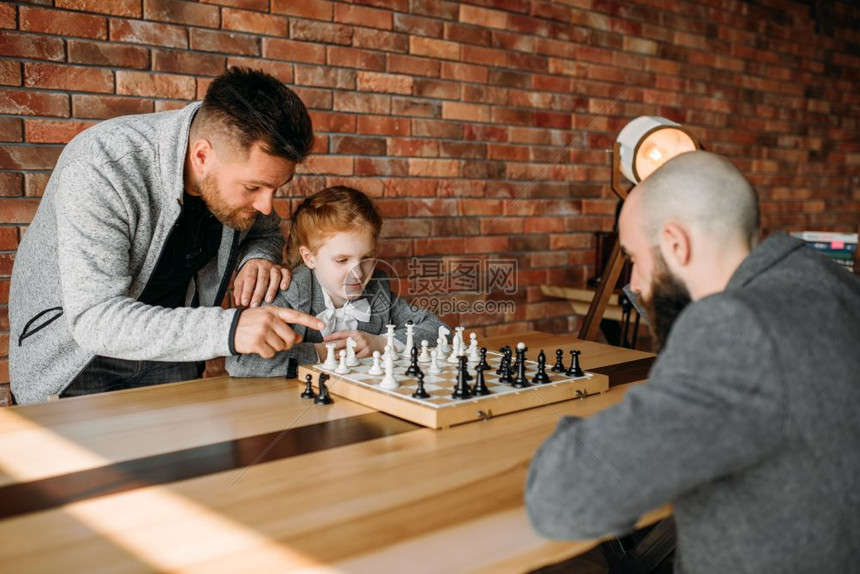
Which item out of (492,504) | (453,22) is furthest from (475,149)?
(492,504)

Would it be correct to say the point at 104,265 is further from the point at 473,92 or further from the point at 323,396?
the point at 473,92

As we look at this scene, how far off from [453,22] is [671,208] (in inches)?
91.3

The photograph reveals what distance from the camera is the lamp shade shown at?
2.42 meters

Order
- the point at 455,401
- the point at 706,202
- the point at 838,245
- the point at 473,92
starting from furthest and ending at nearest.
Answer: the point at 838,245
the point at 473,92
the point at 455,401
the point at 706,202

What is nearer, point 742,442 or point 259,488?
point 742,442

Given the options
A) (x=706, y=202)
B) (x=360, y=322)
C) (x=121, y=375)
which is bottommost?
(x=121, y=375)

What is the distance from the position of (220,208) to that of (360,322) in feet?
1.81

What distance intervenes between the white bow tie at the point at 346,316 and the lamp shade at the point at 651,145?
3.43 ft

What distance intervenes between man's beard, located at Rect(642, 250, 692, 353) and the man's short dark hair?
42.2 inches

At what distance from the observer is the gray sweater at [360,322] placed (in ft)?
6.05

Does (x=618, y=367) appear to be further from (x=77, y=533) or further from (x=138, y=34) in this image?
(x=138, y=34)

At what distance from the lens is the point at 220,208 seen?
1982 mm

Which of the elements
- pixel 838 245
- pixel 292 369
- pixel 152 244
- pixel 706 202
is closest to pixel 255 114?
pixel 152 244

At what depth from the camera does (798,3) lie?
15.1 feet
